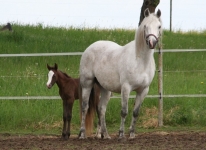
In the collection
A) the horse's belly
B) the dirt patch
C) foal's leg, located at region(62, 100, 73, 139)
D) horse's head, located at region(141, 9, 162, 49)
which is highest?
horse's head, located at region(141, 9, 162, 49)

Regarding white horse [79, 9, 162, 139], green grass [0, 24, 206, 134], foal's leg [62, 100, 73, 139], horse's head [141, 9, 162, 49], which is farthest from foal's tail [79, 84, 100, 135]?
horse's head [141, 9, 162, 49]

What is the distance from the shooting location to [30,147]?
827 centimetres

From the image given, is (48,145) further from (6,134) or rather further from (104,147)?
(6,134)

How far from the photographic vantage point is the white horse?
8617 mm

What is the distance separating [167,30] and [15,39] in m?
6.07

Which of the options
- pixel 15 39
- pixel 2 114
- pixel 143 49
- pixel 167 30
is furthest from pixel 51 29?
pixel 143 49

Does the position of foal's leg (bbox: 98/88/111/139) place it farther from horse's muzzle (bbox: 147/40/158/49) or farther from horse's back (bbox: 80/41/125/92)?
horse's muzzle (bbox: 147/40/158/49)

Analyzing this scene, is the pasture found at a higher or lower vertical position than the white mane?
lower

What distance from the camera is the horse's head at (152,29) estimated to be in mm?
8336

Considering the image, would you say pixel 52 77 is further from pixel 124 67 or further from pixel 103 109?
pixel 124 67

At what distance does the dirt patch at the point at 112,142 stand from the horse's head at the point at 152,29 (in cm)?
137

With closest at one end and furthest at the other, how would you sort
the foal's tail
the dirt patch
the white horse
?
the dirt patch, the white horse, the foal's tail

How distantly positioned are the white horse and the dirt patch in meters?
0.33

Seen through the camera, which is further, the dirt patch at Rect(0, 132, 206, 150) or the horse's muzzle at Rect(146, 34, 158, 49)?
the horse's muzzle at Rect(146, 34, 158, 49)
